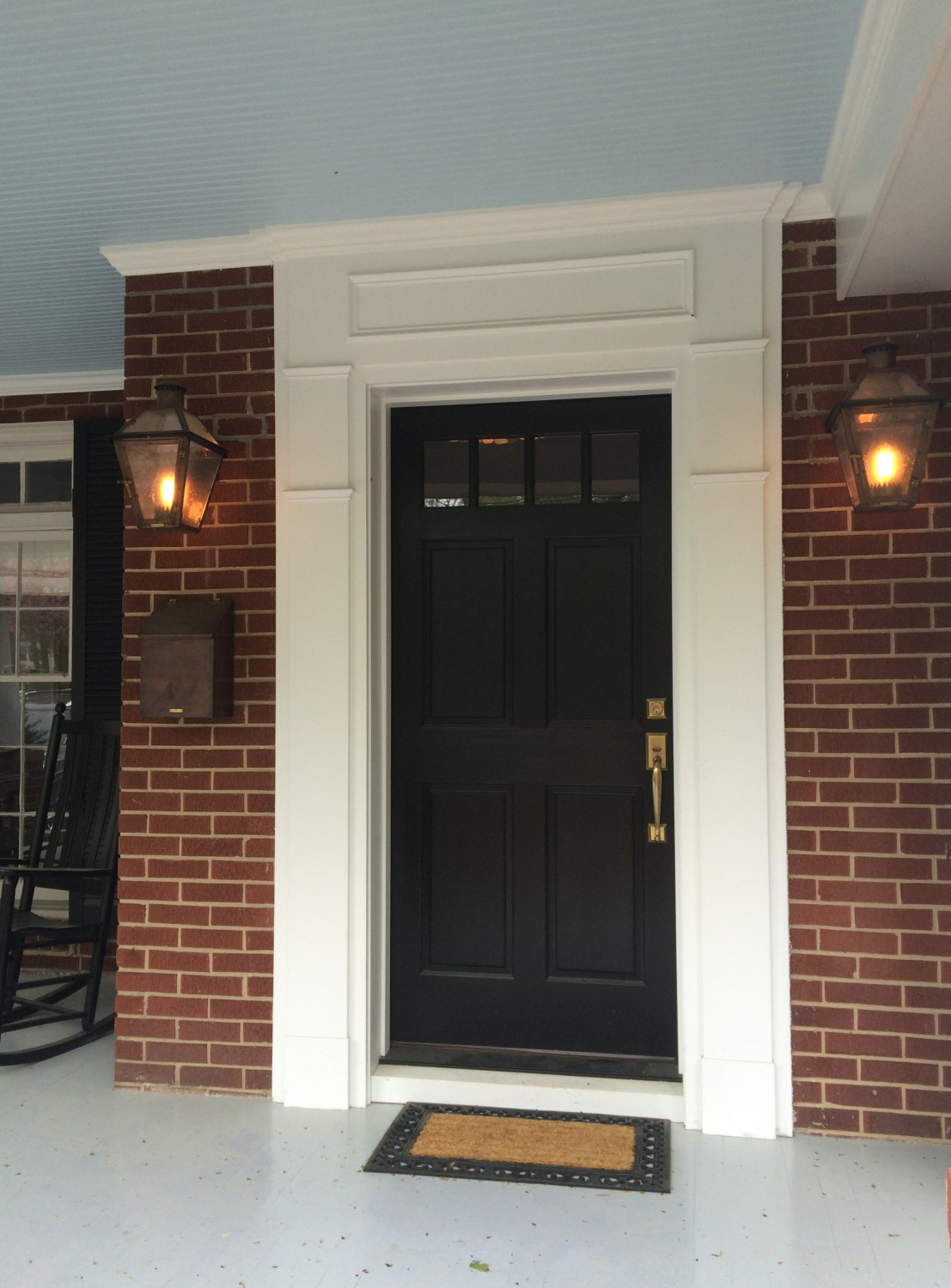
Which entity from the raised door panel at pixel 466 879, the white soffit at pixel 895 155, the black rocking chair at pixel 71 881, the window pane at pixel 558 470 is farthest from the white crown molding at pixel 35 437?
the white soffit at pixel 895 155

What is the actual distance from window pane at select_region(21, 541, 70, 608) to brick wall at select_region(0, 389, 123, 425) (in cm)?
62

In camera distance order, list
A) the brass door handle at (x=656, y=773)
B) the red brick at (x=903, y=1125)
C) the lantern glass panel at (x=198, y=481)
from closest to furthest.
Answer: the red brick at (x=903, y=1125) < the lantern glass panel at (x=198, y=481) < the brass door handle at (x=656, y=773)

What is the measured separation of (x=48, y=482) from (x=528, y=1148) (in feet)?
12.7

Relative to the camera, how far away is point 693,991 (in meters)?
3.01

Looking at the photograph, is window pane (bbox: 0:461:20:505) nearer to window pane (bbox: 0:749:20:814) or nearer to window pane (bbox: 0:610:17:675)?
window pane (bbox: 0:610:17:675)

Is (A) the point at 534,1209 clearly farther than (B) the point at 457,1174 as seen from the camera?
No

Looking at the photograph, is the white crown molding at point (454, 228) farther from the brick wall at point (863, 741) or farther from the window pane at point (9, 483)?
→ the window pane at point (9, 483)

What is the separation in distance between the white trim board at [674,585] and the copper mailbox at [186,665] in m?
0.21

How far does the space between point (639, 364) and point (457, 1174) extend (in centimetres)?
243

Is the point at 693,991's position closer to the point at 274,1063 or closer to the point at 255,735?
the point at 274,1063

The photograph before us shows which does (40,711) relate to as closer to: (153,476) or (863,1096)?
(153,476)

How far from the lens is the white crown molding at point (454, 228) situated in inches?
119

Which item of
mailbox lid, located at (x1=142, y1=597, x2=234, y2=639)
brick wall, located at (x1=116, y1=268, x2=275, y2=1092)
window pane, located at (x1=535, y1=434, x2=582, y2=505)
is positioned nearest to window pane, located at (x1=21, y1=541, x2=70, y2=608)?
brick wall, located at (x1=116, y1=268, x2=275, y2=1092)

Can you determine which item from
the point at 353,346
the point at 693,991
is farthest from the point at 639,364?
the point at 693,991
